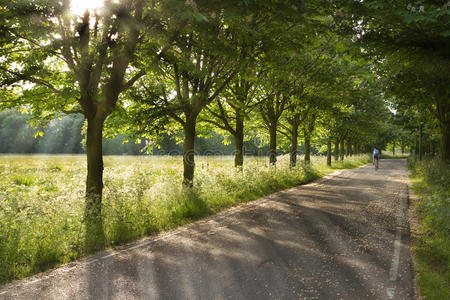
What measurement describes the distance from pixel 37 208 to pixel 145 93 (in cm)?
636

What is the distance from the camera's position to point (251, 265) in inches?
213

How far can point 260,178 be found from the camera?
47.0ft

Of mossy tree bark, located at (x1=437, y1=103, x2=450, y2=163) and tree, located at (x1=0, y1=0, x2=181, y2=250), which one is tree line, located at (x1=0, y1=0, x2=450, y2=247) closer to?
tree, located at (x1=0, y1=0, x2=181, y2=250)

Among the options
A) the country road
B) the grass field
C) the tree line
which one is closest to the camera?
the country road

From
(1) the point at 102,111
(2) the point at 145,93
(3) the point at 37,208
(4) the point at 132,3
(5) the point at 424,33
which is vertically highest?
(4) the point at 132,3

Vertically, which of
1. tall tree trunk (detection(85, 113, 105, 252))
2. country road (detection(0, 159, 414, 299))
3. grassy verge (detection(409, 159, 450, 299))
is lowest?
country road (detection(0, 159, 414, 299))

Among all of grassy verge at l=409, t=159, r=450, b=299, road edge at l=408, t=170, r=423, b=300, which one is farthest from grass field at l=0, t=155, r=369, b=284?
grassy verge at l=409, t=159, r=450, b=299

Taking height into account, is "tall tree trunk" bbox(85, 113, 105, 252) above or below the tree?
below

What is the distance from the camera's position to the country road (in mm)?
4461

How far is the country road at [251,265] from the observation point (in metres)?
4.46

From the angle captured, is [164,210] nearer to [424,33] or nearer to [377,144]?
[424,33]

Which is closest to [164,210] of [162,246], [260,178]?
[162,246]

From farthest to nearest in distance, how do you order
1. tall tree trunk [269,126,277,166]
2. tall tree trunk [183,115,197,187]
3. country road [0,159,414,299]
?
tall tree trunk [269,126,277,166] → tall tree trunk [183,115,197,187] → country road [0,159,414,299]

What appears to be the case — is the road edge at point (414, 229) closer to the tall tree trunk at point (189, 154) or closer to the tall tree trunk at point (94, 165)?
the tall tree trunk at point (94, 165)
